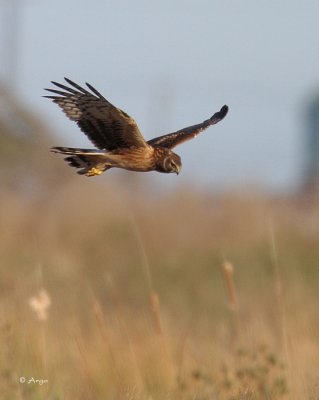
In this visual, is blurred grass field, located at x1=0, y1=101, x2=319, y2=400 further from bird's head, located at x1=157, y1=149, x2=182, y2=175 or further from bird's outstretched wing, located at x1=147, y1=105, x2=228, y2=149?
bird's outstretched wing, located at x1=147, y1=105, x2=228, y2=149

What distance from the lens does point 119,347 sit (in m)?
8.62

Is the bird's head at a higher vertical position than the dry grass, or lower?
higher

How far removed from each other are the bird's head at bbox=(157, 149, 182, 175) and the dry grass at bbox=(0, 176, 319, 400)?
36 cm

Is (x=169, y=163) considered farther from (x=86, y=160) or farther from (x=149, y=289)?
(x=149, y=289)

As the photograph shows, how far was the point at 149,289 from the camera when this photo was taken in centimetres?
765

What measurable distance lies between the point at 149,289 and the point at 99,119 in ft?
3.92

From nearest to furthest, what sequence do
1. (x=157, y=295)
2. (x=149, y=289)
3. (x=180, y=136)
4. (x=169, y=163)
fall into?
(x=169, y=163), (x=180, y=136), (x=149, y=289), (x=157, y=295)

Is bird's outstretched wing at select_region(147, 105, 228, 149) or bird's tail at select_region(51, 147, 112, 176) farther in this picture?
bird's outstretched wing at select_region(147, 105, 228, 149)

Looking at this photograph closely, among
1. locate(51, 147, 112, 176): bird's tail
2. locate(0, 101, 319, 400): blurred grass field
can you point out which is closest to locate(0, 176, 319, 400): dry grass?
locate(0, 101, 319, 400): blurred grass field

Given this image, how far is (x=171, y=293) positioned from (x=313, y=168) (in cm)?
2141

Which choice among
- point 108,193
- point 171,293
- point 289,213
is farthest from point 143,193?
point 171,293

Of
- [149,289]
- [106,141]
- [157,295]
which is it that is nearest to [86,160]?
[106,141]

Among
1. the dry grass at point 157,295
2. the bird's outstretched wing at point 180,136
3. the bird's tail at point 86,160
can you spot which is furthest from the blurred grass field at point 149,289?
the bird's outstretched wing at point 180,136

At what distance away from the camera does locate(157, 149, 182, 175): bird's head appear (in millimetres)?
6715
